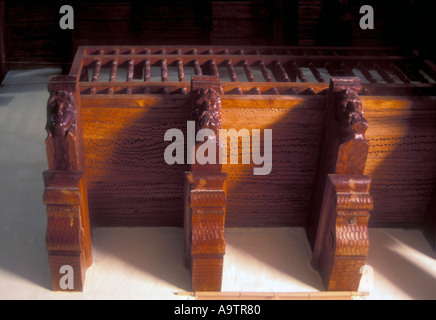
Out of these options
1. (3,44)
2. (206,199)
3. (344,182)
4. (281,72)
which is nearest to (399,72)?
(281,72)

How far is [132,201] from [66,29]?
7.32 ft

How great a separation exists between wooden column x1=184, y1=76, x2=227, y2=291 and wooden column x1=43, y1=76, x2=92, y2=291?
0.42 m

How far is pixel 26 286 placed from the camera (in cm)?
212

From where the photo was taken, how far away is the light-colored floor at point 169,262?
2150 millimetres

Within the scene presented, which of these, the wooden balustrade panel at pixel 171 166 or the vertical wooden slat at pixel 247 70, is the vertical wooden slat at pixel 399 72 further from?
the vertical wooden slat at pixel 247 70

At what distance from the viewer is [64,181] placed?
199 cm

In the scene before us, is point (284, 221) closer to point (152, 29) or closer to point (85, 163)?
point (85, 163)

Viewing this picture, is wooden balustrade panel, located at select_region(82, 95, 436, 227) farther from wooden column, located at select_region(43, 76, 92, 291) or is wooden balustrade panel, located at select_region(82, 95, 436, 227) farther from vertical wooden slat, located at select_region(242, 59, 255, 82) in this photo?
vertical wooden slat, located at select_region(242, 59, 255, 82)

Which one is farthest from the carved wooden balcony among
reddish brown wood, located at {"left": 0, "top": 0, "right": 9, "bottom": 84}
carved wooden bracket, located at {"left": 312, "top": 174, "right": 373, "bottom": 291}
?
reddish brown wood, located at {"left": 0, "top": 0, "right": 9, "bottom": 84}

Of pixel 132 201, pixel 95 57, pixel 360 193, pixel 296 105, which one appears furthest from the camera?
pixel 95 57

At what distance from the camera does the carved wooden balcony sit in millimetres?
2025

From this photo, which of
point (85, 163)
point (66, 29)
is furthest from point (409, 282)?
point (66, 29)

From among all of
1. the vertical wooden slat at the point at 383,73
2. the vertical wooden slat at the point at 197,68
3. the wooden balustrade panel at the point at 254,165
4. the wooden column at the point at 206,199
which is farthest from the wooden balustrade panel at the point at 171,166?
the vertical wooden slat at the point at 383,73

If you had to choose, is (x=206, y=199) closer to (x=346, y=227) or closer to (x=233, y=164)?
(x=233, y=164)
